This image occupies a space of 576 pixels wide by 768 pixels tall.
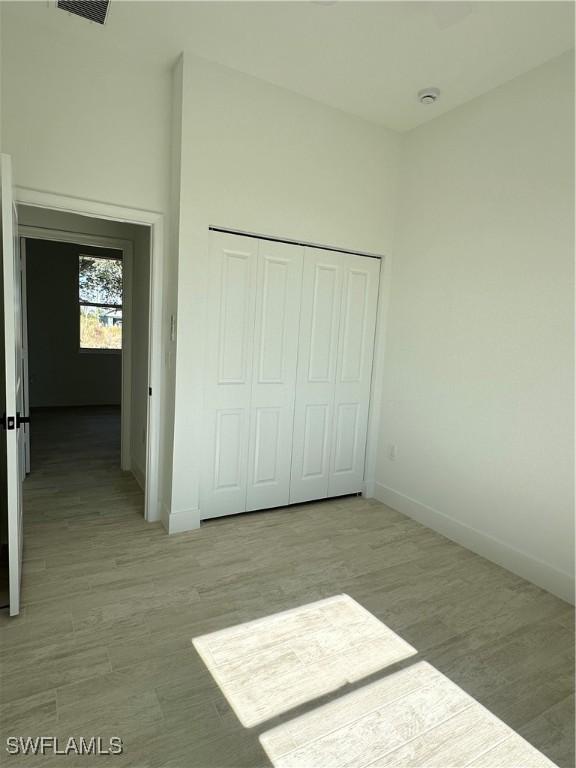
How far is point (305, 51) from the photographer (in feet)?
8.61

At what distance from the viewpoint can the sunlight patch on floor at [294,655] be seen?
1.74 metres

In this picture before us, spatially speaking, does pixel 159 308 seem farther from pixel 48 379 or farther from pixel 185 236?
pixel 48 379

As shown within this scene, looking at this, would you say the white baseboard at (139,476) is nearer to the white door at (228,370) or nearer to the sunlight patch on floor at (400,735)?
the white door at (228,370)

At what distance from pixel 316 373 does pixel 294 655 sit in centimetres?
206

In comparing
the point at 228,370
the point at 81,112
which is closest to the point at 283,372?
the point at 228,370

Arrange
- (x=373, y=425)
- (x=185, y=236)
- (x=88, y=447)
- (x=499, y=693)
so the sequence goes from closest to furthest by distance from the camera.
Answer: (x=499, y=693), (x=185, y=236), (x=373, y=425), (x=88, y=447)

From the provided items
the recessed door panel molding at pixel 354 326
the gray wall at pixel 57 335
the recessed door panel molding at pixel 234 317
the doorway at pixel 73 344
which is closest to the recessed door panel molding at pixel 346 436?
the recessed door panel molding at pixel 354 326

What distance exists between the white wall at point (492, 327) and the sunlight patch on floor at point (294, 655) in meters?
1.24

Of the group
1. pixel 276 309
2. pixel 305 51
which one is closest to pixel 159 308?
pixel 276 309

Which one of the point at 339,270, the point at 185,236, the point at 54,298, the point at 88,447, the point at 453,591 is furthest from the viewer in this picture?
the point at 54,298

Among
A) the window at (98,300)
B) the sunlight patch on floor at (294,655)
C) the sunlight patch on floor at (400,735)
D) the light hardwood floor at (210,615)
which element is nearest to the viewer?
the sunlight patch on floor at (400,735)

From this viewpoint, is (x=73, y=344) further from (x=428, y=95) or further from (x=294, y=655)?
(x=294, y=655)

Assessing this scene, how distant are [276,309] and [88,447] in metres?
3.17

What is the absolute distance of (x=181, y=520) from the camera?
10.1ft
